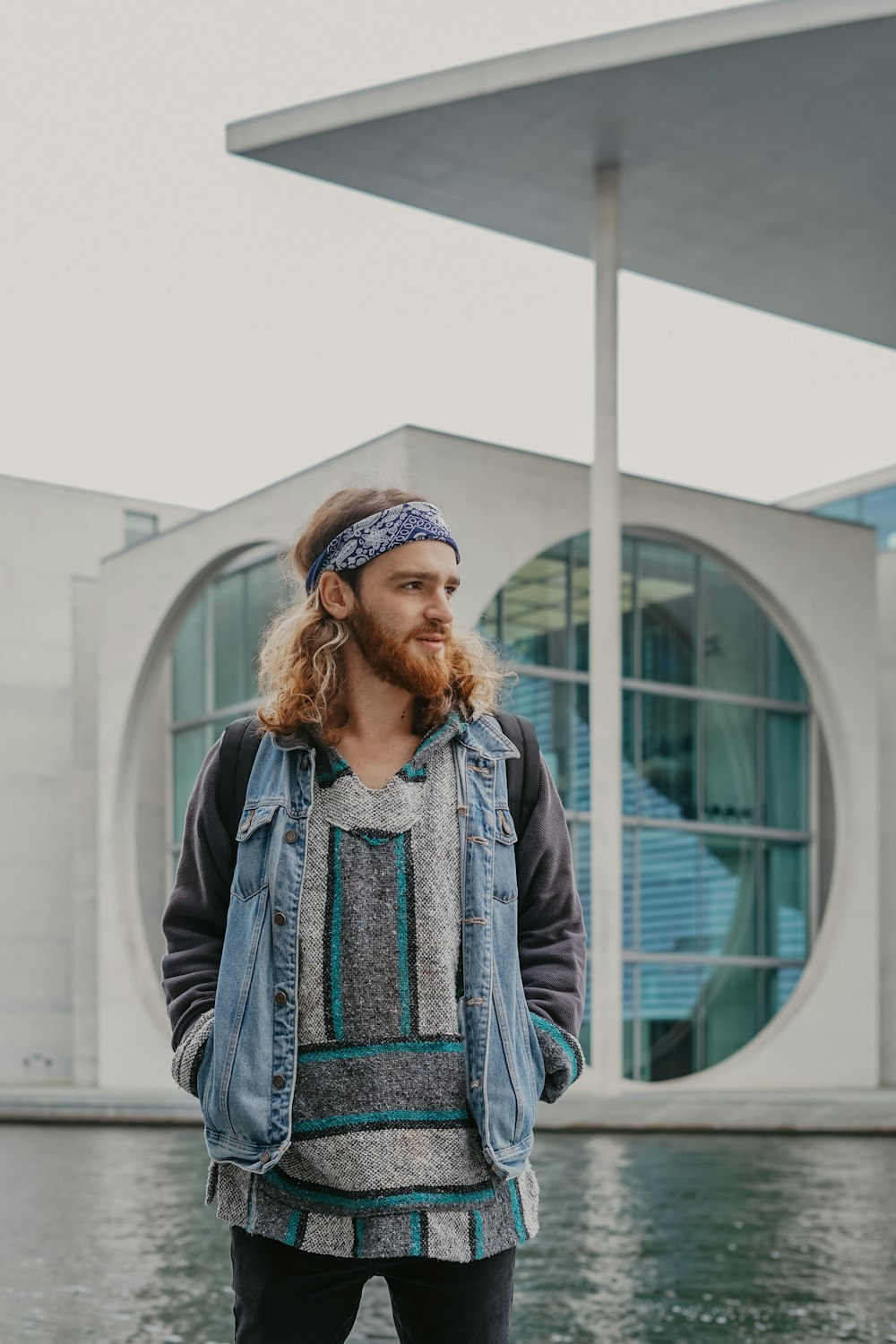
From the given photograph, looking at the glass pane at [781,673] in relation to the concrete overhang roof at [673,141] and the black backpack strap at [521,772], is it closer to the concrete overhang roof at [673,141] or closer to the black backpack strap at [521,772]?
the concrete overhang roof at [673,141]

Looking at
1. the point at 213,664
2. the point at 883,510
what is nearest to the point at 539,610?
the point at 213,664

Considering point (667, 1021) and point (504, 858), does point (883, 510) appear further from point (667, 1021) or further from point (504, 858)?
point (504, 858)

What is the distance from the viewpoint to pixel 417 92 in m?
19.2

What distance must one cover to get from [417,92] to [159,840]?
13.3 metres

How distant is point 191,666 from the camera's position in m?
27.3

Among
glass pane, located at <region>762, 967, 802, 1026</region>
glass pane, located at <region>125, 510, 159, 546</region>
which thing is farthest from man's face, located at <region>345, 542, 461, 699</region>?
glass pane, located at <region>125, 510, 159, 546</region>

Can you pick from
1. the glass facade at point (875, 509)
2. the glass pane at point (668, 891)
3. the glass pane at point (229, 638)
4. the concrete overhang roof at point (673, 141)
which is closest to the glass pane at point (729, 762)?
the glass pane at point (668, 891)

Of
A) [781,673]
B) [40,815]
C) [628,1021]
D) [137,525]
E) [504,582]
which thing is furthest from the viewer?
[137,525]

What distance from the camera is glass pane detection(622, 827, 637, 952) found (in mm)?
24188

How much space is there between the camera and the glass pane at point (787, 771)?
25719mm

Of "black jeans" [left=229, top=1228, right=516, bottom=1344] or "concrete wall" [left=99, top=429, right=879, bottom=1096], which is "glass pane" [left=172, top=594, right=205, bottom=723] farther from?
"black jeans" [left=229, top=1228, right=516, bottom=1344]

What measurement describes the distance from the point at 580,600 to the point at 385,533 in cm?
2142

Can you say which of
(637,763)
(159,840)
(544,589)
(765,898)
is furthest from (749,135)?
(159,840)

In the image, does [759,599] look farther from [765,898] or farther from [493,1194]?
[493,1194]
